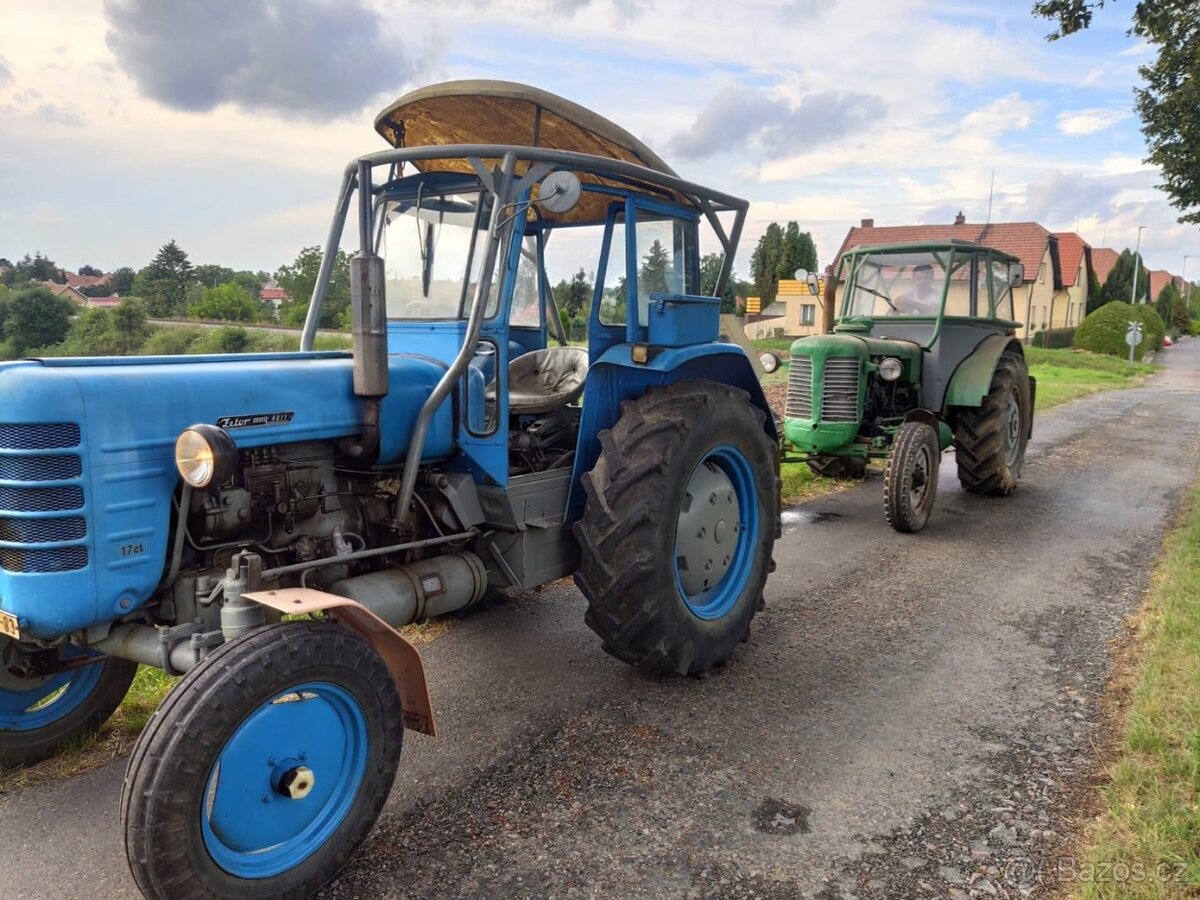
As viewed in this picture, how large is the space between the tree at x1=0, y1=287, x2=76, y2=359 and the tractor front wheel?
122 ft

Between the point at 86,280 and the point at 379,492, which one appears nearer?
the point at 379,492

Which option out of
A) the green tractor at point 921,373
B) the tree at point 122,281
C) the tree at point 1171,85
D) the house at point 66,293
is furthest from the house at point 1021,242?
the tree at point 122,281

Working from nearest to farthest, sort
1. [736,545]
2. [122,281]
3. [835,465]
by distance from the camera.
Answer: [736,545]
[835,465]
[122,281]

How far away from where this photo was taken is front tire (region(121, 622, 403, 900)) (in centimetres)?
228

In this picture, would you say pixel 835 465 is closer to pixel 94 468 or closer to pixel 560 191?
pixel 560 191

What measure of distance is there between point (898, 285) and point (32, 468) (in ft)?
25.6

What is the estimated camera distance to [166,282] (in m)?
65.8

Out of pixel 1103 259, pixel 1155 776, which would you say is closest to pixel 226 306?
pixel 1155 776

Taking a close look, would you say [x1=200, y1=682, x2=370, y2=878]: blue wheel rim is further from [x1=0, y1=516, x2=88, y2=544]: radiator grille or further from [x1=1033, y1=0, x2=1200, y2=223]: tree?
[x1=1033, y1=0, x2=1200, y2=223]: tree

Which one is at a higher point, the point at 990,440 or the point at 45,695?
the point at 990,440

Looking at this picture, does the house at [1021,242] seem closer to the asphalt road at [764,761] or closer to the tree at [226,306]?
the asphalt road at [764,761]

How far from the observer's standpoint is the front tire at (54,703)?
3258mm

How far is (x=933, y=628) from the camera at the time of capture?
495cm

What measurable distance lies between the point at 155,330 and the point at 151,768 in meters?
41.0
